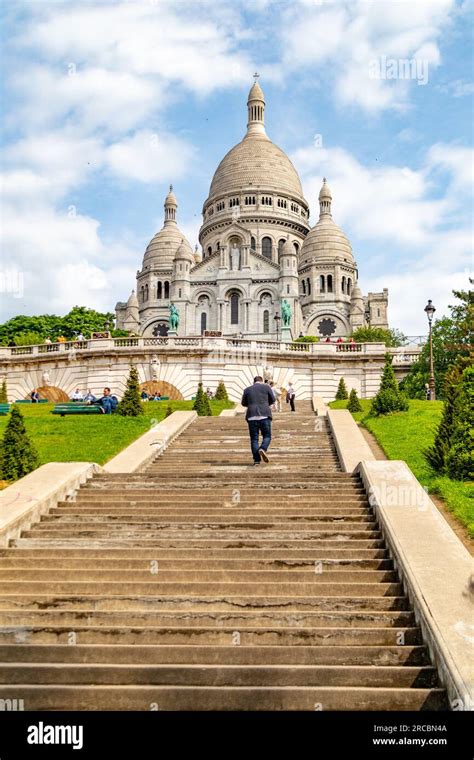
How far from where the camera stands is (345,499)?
405 inches

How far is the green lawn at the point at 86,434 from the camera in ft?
50.3

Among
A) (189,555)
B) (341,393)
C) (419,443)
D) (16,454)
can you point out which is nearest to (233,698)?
(189,555)

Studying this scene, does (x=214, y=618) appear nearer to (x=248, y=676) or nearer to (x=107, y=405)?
(x=248, y=676)

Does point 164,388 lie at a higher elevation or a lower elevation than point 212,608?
higher

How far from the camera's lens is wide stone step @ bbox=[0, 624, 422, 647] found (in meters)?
6.41

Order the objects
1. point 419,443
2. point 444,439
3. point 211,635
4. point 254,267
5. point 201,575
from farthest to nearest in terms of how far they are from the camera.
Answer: point 254,267 < point 419,443 < point 444,439 < point 201,575 < point 211,635

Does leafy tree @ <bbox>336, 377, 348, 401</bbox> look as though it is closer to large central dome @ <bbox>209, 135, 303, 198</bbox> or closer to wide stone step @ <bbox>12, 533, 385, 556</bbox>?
wide stone step @ <bbox>12, 533, 385, 556</bbox>

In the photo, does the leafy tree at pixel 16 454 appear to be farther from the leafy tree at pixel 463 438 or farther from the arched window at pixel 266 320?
the arched window at pixel 266 320

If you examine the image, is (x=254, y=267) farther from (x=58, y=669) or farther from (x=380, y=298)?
(x=58, y=669)

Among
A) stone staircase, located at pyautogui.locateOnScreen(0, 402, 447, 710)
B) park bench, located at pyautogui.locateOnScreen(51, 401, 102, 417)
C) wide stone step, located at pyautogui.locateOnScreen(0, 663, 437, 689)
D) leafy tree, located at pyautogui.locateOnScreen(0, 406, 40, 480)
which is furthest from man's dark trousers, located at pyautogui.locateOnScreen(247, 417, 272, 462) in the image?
park bench, located at pyautogui.locateOnScreen(51, 401, 102, 417)

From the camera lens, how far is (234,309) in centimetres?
8212

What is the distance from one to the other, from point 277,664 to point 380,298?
286 feet

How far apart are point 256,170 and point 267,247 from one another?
11.5 metres

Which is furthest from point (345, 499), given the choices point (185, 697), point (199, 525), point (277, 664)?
point (185, 697)
